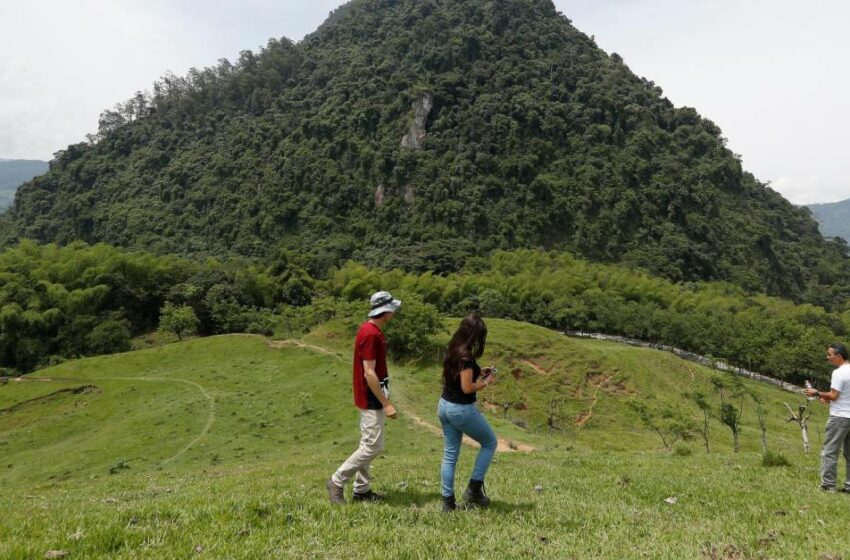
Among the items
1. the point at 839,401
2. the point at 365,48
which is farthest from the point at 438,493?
the point at 365,48

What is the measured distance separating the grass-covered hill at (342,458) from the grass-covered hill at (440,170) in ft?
210

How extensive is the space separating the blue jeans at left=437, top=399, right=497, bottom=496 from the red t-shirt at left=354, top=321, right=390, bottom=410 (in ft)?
3.20

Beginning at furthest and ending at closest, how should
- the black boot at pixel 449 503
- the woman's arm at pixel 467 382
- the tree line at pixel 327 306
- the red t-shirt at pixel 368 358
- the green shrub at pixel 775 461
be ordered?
1. the tree line at pixel 327 306
2. the green shrub at pixel 775 461
3. the red t-shirt at pixel 368 358
4. the black boot at pixel 449 503
5. the woman's arm at pixel 467 382

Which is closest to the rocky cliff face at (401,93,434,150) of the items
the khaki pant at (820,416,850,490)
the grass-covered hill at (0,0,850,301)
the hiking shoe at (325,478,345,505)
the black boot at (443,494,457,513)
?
the grass-covered hill at (0,0,850,301)

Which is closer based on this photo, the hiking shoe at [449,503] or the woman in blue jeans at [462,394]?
the woman in blue jeans at [462,394]

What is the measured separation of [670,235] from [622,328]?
5712 centimetres

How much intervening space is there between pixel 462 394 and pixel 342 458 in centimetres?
1231

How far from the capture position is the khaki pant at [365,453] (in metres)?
6.89

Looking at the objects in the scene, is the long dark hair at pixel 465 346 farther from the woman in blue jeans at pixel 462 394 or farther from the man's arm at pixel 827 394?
the man's arm at pixel 827 394

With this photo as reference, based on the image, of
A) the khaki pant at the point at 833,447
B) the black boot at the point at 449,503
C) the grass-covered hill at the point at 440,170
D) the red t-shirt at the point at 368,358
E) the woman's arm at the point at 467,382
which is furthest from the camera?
the grass-covered hill at the point at 440,170

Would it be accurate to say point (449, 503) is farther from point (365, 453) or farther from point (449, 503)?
point (365, 453)

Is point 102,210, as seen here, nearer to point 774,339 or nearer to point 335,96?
point 335,96

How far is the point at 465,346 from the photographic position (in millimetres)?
6461

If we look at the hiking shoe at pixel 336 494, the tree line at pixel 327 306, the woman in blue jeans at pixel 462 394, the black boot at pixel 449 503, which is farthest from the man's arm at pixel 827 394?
the tree line at pixel 327 306
